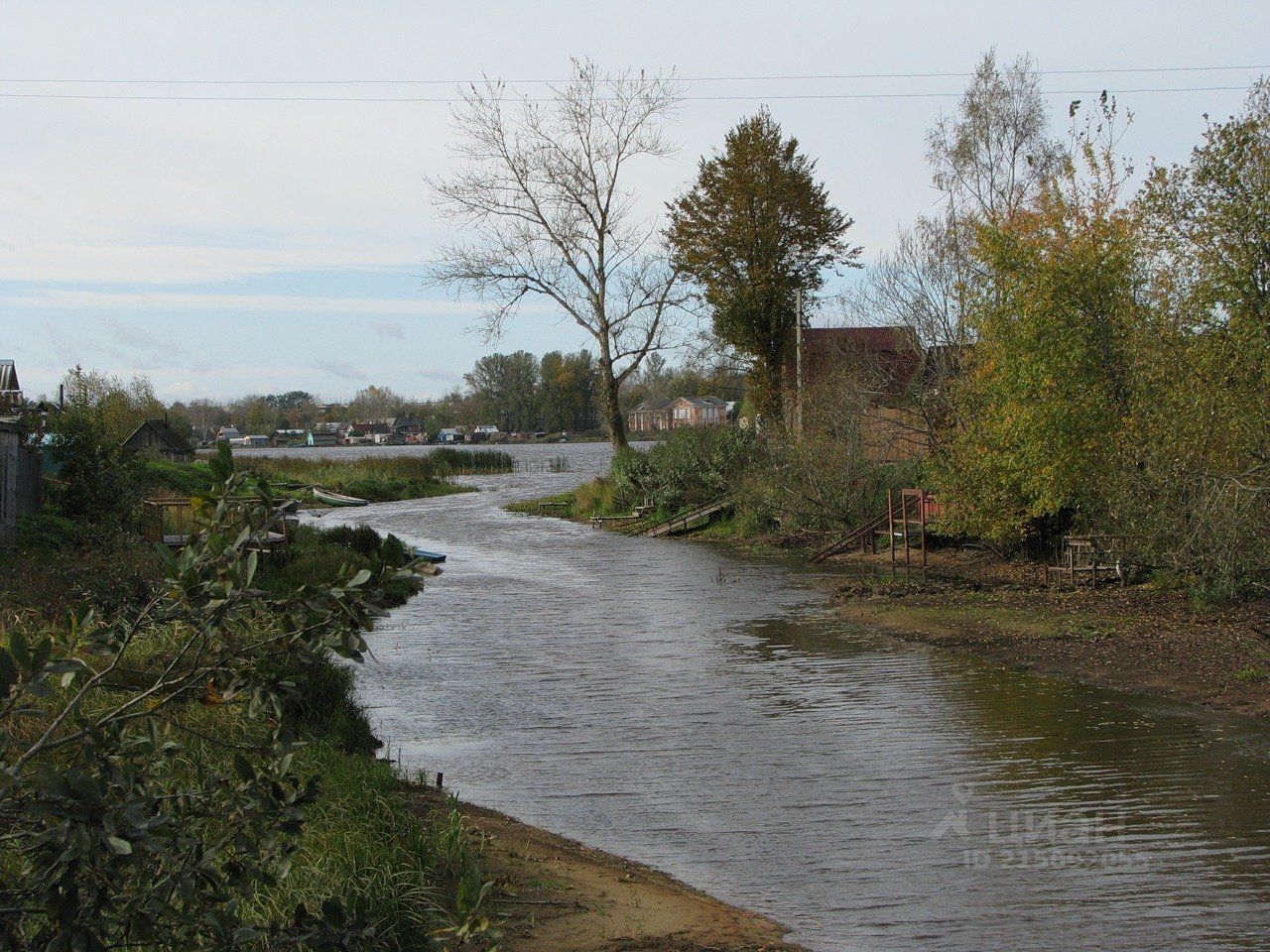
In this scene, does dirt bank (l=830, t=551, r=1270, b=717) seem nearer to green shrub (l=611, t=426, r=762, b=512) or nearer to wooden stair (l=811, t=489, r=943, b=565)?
wooden stair (l=811, t=489, r=943, b=565)

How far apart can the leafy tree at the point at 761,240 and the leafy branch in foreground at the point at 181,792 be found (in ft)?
128

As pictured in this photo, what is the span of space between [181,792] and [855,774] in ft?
25.7

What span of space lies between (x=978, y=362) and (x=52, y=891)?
893 inches

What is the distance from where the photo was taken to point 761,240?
140 ft

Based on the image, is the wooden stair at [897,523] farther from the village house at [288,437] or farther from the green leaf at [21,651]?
the village house at [288,437]

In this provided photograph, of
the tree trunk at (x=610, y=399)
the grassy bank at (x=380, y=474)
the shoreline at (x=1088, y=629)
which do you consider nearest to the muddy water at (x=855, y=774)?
the shoreline at (x=1088, y=629)

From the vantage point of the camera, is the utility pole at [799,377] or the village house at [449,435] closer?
the utility pole at [799,377]

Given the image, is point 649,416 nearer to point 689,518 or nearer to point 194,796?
point 689,518

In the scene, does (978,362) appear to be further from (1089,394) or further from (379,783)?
(379,783)

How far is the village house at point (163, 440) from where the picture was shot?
54094mm

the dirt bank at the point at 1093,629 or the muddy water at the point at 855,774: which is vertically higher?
the dirt bank at the point at 1093,629

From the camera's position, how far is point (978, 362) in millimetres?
23734

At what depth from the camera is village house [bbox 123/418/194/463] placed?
177 feet

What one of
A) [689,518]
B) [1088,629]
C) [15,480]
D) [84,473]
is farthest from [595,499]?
[1088,629]
